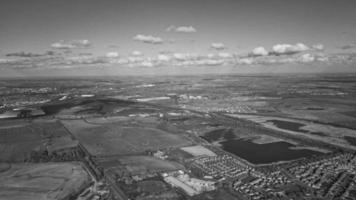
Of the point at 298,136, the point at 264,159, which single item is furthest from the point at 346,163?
the point at 298,136

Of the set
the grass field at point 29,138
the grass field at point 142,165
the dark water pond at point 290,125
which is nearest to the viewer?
the grass field at point 142,165

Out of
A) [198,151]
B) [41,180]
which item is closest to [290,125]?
[198,151]

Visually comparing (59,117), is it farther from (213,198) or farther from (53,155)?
(213,198)

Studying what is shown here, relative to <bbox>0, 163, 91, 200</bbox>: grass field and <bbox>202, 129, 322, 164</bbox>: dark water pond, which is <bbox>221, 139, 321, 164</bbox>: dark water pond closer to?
<bbox>202, 129, 322, 164</bbox>: dark water pond

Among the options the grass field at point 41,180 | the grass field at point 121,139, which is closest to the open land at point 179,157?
the grass field at point 41,180

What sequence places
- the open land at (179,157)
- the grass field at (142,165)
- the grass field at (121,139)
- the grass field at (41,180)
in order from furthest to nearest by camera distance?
the grass field at (121,139) < the grass field at (142,165) < the open land at (179,157) < the grass field at (41,180)

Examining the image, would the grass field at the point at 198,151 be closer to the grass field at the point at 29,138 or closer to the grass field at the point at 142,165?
the grass field at the point at 142,165
